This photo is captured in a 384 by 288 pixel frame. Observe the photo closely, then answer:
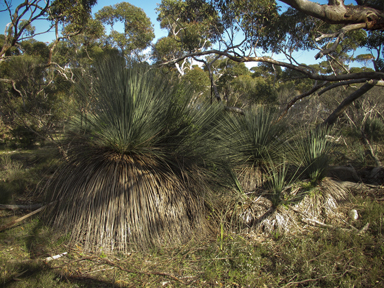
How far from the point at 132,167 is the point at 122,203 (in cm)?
51

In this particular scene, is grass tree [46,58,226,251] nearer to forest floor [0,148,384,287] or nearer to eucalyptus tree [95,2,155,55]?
forest floor [0,148,384,287]

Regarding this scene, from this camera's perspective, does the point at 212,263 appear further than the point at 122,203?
No

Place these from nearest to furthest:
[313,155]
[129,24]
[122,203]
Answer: [122,203] < [313,155] < [129,24]

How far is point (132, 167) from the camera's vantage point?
3.53m

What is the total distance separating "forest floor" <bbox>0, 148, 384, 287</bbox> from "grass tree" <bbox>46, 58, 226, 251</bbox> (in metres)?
0.21

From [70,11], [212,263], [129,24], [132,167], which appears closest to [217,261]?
[212,263]

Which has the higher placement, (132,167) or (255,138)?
(255,138)

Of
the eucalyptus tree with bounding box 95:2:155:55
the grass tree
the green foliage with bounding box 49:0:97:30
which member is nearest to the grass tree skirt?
the grass tree

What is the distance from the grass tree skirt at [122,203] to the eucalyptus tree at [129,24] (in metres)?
23.9

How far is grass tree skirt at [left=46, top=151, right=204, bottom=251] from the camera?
3.22 meters

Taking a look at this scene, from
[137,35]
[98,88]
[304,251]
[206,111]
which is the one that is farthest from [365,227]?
[137,35]

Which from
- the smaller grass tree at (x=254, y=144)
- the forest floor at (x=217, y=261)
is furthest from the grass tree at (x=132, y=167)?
the smaller grass tree at (x=254, y=144)

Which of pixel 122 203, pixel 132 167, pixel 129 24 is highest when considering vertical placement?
pixel 129 24

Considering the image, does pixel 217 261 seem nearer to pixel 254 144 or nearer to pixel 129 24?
pixel 254 144
